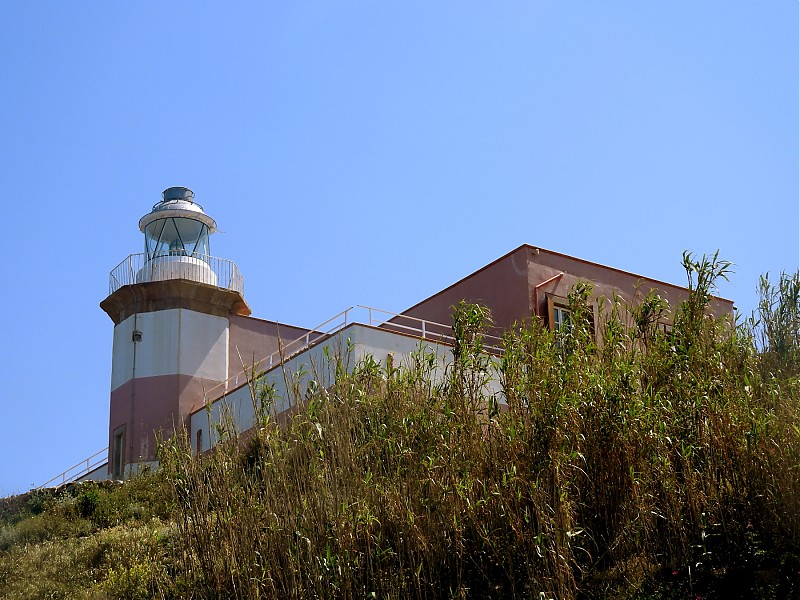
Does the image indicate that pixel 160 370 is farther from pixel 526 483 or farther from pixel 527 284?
pixel 526 483

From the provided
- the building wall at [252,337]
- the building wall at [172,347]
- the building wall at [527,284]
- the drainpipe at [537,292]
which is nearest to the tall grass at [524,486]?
the drainpipe at [537,292]

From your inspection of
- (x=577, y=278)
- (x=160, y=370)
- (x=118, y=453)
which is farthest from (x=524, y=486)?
(x=118, y=453)

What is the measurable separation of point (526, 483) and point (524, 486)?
6 centimetres

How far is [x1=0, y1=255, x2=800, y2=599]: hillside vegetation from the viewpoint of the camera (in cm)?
949

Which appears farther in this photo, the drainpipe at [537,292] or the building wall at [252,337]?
the building wall at [252,337]

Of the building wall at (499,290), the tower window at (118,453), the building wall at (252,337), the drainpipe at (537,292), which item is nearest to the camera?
the drainpipe at (537,292)

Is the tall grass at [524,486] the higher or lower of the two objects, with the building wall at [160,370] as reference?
lower

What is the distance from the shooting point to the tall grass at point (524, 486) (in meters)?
9.51

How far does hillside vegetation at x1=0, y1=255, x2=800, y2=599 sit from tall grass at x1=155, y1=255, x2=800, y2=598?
20 millimetres

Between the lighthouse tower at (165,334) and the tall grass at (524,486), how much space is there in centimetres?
1392

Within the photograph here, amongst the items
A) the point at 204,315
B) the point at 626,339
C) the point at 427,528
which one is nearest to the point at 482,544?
the point at 427,528

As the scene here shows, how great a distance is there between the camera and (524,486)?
9.98 metres

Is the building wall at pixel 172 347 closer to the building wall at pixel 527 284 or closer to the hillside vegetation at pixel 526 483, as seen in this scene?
the building wall at pixel 527 284

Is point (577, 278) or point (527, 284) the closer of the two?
point (527, 284)
